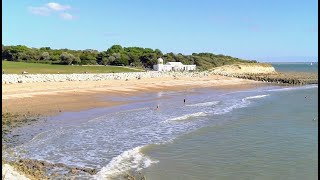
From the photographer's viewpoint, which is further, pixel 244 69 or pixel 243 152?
pixel 244 69

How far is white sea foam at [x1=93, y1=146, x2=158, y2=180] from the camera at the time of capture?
44.7 feet

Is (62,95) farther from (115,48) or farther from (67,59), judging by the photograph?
(115,48)

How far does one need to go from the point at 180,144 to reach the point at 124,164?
4.63 m

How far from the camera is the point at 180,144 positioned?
1905cm

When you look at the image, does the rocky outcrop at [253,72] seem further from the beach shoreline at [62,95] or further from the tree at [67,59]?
the beach shoreline at [62,95]

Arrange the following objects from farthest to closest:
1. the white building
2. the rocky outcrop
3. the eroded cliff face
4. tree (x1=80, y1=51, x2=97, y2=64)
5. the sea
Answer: the eroded cliff face < the rocky outcrop < tree (x1=80, y1=51, x2=97, y2=64) < the white building < the sea

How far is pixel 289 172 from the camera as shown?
46.5 ft

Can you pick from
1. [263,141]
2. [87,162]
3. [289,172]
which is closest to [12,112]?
[87,162]

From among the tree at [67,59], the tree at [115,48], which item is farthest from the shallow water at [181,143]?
the tree at [115,48]

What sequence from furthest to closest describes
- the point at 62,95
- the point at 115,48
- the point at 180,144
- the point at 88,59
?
1. the point at 115,48
2. the point at 88,59
3. the point at 62,95
4. the point at 180,144

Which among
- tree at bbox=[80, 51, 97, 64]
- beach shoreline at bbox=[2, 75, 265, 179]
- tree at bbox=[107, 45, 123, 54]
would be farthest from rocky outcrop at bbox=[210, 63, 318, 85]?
beach shoreline at bbox=[2, 75, 265, 179]

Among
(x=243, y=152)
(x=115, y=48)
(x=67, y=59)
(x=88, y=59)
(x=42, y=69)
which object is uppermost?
(x=115, y=48)

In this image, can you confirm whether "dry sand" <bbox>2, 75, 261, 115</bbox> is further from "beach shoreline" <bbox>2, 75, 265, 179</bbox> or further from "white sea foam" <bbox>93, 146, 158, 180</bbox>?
"white sea foam" <bbox>93, 146, 158, 180</bbox>

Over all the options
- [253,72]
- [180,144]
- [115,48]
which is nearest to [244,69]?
[253,72]
